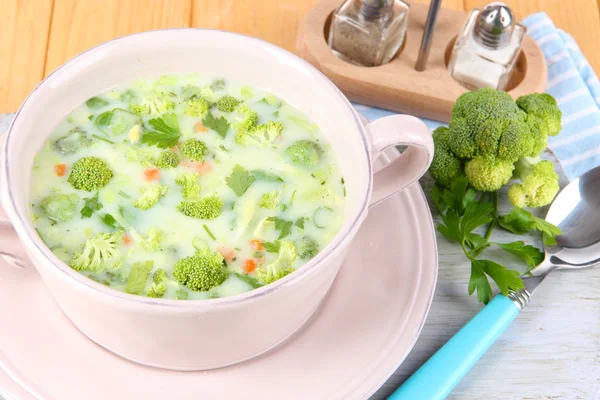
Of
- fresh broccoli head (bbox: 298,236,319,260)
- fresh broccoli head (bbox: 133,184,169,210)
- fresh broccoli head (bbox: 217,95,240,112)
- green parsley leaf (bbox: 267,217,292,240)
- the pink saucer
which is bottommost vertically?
the pink saucer

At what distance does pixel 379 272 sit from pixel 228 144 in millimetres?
428

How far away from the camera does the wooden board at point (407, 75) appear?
7.18ft

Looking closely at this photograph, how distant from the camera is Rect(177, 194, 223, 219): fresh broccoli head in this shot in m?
1.43

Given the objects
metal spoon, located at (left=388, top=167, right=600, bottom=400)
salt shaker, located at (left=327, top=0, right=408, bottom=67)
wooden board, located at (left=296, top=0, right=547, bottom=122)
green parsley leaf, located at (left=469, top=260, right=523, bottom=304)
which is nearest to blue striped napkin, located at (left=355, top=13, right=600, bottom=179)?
wooden board, located at (left=296, top=0, right=547, bottom=122)

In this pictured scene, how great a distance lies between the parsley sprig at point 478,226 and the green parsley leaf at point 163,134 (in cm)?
67

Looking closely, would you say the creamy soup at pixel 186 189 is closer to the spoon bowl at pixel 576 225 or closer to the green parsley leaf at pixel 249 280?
the green parsley leaf at pixel 249 280

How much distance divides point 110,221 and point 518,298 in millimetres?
911

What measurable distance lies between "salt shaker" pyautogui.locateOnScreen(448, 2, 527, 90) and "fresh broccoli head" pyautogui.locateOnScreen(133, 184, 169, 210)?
3.80ft

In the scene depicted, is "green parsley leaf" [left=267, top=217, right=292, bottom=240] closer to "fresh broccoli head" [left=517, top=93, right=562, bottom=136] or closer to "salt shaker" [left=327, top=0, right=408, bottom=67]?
"fresh broccoli head" [left=517, top=93, right=562, bottom=136]

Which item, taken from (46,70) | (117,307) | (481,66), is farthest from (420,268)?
(46,70)

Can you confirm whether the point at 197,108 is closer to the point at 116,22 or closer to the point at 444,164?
the point at 444,164

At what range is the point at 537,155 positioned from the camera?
1902 mm

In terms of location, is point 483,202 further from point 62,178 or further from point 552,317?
point 62,178

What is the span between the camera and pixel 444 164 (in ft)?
6.06
